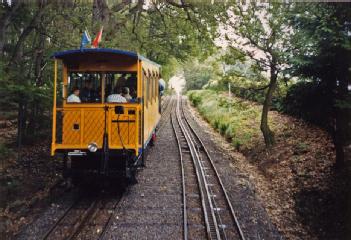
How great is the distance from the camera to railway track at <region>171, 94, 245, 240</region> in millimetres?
8016

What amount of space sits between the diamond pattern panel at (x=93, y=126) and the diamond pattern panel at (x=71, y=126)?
21 centimetres

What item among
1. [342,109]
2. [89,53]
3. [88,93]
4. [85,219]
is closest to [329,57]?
[342,109]

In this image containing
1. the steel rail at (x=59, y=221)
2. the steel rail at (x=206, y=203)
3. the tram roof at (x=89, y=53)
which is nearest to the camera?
the steel rail at (x=59, y=221)

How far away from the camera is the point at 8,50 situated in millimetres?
15109

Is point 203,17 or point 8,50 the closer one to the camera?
point 8,50

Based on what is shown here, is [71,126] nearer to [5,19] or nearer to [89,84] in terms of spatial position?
[89,84]

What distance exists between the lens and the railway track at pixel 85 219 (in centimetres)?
783

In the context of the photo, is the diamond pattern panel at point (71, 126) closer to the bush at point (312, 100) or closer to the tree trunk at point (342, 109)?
the bush at point (312, 100)

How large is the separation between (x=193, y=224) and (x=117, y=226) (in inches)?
65.5

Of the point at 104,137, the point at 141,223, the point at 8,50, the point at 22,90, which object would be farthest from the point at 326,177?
the point at 8,50

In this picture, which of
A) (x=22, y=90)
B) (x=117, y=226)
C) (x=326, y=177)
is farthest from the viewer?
(x=22, y=90)

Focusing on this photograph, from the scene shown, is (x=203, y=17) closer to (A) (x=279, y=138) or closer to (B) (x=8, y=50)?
(A) (x=279, y=138)

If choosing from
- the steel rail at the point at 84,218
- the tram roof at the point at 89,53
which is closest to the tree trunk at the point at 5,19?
the tram roof at the point at 89,53

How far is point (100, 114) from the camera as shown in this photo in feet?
31.9
